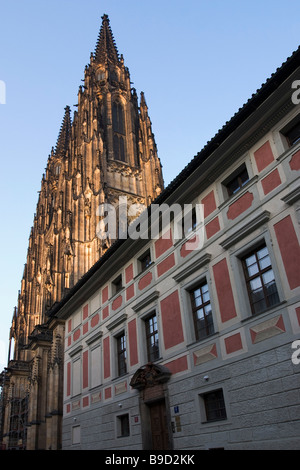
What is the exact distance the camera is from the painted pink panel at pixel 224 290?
12039mm

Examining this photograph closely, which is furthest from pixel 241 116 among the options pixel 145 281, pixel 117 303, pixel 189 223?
pixel 117 303

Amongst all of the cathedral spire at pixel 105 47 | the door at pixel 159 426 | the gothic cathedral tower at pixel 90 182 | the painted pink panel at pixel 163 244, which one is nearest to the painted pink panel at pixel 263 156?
the painted pink panel at pixel 163 244

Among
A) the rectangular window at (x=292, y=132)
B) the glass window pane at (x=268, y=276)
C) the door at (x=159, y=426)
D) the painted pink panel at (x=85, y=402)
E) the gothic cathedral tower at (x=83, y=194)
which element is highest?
the gothic cathedral tower at (x=83, y=194)

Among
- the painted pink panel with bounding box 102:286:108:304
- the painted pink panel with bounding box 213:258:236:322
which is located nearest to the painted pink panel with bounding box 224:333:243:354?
the painted pink panel with bounding box 213:258:236:322

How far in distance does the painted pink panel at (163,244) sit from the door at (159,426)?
17.2ft

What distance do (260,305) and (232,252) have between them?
181 centimetres

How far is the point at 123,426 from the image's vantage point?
16.3 meters

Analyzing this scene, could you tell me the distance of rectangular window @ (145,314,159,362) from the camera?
50.3 ft

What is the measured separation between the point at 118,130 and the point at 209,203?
4486 centimetres

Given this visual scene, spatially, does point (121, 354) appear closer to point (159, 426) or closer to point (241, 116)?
point (159, 426)

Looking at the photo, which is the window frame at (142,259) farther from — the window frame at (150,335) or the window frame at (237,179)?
the window frame at (237,179)

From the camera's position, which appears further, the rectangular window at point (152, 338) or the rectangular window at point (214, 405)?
the rectangular window at point (152, 338)

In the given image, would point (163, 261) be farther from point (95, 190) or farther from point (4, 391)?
point (4, 391)
